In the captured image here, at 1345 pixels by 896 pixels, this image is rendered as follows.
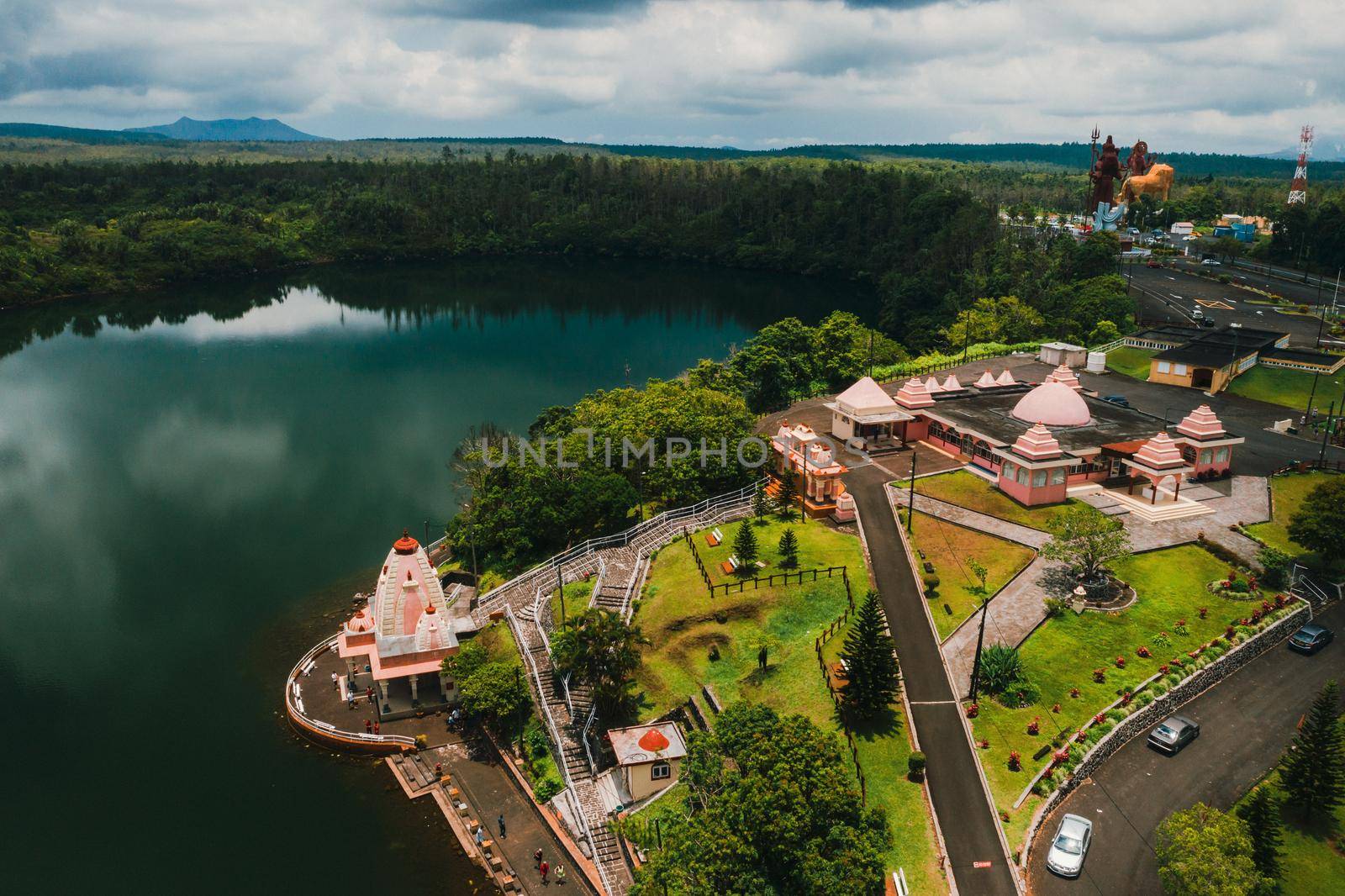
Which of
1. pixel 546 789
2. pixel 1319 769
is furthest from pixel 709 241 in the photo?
pixel 1319 769

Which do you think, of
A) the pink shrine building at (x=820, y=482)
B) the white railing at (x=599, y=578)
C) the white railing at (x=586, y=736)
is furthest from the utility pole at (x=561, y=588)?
the pink shrine building at (x=820, y=482)

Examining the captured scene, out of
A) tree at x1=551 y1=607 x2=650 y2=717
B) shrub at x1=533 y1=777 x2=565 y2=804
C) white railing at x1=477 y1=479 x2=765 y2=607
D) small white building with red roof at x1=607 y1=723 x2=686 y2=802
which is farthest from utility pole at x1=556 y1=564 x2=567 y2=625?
small white building with red roof at x1=607 y1=723 x2=686 y2=802

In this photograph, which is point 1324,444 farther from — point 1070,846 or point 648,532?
point 648,532

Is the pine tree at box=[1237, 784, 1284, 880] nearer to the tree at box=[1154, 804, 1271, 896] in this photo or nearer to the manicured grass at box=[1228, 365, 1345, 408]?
the tree at box=[1154, 804, 1271, 896]

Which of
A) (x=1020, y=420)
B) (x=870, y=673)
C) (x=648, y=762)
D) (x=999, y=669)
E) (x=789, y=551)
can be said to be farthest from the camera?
(x=1020, y=420)

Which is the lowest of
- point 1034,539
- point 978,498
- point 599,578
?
point 599,578

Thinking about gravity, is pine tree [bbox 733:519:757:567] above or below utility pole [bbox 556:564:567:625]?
above
